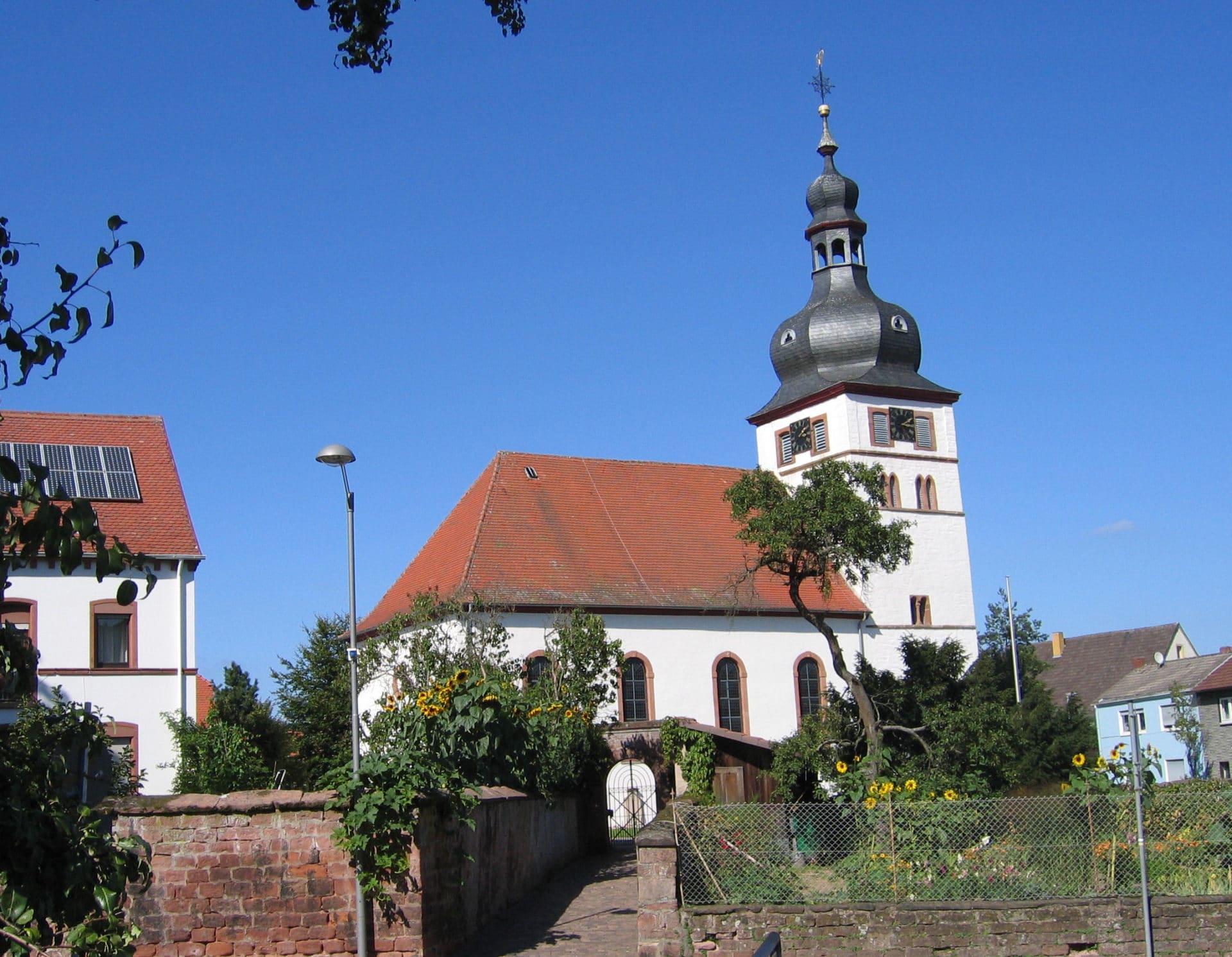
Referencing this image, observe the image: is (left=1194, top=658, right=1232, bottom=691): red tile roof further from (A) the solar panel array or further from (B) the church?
(A) the solar panel array

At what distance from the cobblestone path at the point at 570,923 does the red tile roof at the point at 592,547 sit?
53.7 feet

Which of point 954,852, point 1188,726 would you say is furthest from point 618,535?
point 954,852

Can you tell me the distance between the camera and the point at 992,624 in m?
78.6

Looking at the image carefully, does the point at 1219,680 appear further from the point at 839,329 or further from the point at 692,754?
the point at 692,754

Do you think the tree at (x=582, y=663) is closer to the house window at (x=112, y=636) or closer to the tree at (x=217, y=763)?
the tree at (x=217, y=763)

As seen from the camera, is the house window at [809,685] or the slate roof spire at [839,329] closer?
the house window at [809,685]

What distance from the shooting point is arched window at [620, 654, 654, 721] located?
119 feet

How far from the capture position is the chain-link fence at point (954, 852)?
481 inches

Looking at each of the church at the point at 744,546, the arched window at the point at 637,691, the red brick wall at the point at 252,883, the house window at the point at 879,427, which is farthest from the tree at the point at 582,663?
the red brick wall at the point at 252,883

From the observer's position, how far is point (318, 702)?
118ft

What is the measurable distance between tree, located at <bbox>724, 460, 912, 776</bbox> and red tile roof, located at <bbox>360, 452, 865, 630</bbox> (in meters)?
8.85

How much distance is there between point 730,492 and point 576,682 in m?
5.57

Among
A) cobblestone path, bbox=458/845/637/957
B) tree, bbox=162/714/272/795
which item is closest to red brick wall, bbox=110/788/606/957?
cobblestone path, bbox=458/845/637/957

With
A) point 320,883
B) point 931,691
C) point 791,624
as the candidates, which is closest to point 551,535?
point 791,624
